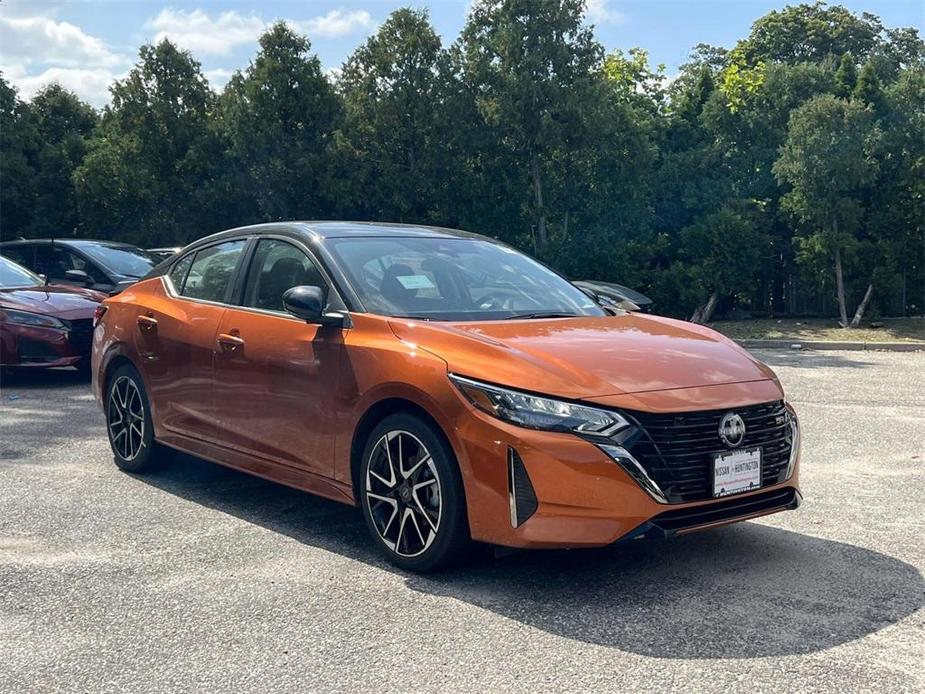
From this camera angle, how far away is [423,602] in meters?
4.02

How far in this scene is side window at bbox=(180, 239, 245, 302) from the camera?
18.8ft

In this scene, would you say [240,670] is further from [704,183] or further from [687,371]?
[704,183]

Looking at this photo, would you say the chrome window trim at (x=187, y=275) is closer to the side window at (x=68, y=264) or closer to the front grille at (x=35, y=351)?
the front grille at (x=35, y=351)

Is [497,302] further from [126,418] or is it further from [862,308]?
[862,308]

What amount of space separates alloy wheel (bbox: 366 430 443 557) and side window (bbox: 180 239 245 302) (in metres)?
1.78

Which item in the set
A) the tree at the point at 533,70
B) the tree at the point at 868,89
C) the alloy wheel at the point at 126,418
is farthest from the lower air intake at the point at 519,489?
the tree at the point at 868,89

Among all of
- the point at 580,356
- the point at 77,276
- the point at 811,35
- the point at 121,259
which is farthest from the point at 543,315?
the point at 811,35

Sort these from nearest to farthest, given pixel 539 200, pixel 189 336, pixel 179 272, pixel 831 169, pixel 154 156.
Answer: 1. pixel 189 336
2. pixel 179 272
3. pixel 831 169
4. pixel 539 200
5. pixel 154 156

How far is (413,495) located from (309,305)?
42.9 inches

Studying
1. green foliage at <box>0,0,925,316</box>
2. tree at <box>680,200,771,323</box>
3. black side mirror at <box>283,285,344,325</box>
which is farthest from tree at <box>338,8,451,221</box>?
black side mirror at <box>283,285,344,325</box>

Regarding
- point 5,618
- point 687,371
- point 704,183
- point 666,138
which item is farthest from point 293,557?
point 666,138

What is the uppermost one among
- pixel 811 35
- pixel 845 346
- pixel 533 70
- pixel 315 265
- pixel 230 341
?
pixel 811 35

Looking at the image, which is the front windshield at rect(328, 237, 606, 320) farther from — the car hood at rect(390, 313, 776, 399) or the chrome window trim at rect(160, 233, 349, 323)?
the car hood at rect(390, 313, 776, 399)

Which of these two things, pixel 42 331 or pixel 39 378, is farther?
pixel 39 378
